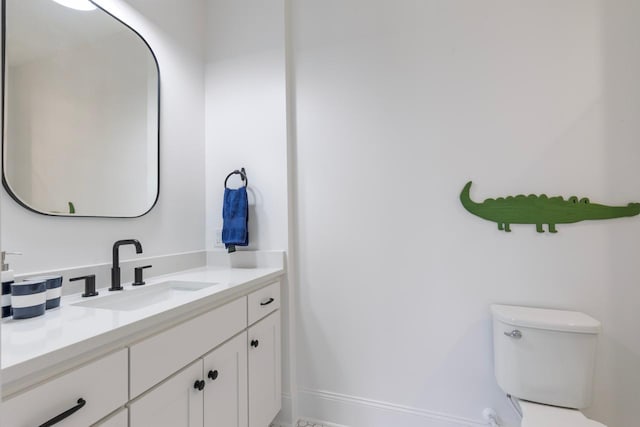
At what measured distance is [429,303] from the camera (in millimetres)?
1735

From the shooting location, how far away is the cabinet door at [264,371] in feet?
5.08

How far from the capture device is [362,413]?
1815mm

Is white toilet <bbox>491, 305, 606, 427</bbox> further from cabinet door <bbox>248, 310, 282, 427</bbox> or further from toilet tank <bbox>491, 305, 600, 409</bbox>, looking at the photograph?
cabinet door <bbox>248, 310, 282, 427</bbox>

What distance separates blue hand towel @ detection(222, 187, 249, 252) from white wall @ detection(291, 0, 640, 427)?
1.08 ft

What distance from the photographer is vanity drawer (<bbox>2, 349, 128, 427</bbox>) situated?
2.47 ft

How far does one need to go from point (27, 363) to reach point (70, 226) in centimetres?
77

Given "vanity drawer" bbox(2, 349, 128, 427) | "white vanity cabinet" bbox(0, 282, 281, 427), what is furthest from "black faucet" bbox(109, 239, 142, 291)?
"vanity drawer" bbox(2, 349, 128, 427)

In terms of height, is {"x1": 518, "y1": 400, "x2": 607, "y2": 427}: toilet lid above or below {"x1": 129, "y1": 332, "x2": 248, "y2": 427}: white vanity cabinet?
below

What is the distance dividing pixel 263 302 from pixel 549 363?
4.28 ft

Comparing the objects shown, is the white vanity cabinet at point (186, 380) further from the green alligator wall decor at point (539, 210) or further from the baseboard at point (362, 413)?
the green alligator wall decor at point (539, 210)

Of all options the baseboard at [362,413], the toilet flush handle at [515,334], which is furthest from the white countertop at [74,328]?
the toilet flush handle at [515,334]

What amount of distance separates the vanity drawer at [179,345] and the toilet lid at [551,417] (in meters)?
1.24

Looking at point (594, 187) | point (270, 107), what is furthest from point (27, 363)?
point (594, 187)

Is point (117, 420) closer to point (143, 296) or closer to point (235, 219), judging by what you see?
point (143, 296)
